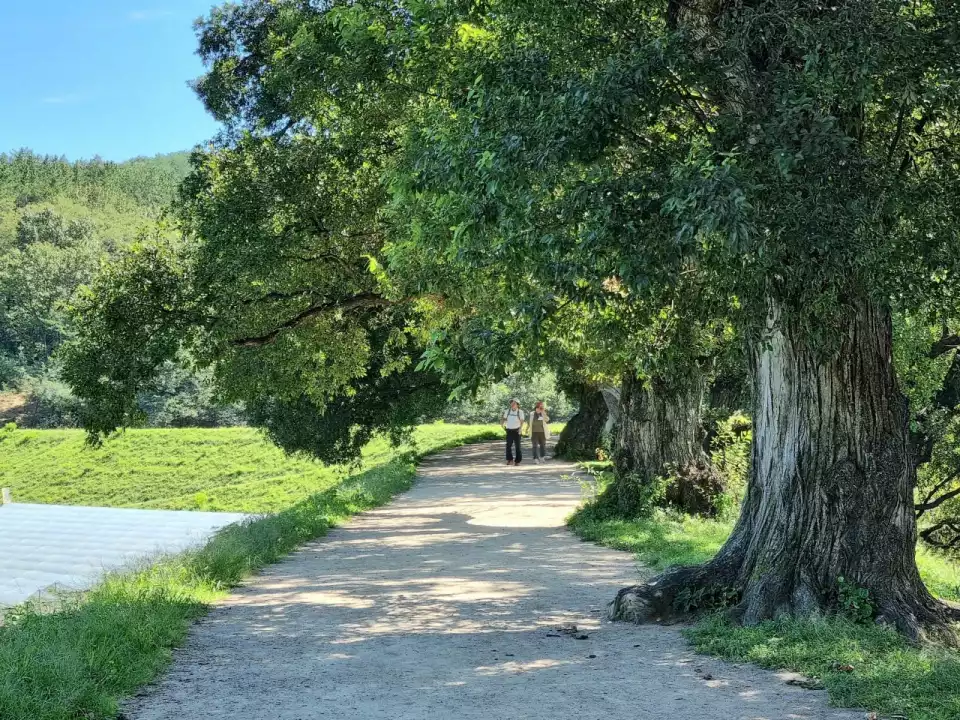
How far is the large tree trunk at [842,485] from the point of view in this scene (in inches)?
293

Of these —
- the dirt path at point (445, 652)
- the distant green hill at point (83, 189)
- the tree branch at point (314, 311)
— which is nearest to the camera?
the dirt path at point (445, 652)

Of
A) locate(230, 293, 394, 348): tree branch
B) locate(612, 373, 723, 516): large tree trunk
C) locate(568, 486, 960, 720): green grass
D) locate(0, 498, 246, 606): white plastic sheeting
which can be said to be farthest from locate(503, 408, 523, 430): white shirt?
locate(568, 486, 960, 720): green grass

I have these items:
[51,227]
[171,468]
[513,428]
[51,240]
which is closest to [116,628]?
[513,428]

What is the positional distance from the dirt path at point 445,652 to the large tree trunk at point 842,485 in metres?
1.09

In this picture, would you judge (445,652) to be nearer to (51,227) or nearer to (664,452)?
(664,452)

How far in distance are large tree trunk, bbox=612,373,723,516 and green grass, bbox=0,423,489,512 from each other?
19.2 metres

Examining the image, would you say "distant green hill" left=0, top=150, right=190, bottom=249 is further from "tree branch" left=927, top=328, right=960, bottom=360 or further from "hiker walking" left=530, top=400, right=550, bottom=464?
"tree branch" left=927, top=328, right=960, bottom=360

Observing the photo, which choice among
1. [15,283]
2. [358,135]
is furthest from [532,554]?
[15,283]

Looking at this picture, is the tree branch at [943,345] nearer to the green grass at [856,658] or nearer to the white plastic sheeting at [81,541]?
the green grass at [856,658]

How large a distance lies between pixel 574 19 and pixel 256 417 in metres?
18.7

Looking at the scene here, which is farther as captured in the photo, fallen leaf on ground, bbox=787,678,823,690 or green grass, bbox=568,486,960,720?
fallen leaf on ground, bbox=787,678,823,690

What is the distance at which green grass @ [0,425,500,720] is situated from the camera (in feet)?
17.6

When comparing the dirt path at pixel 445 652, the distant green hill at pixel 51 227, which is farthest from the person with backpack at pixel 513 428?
the distant green hill at pixel 51 227

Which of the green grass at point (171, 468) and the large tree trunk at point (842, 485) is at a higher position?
the large tree trunk at point (842, 485)
